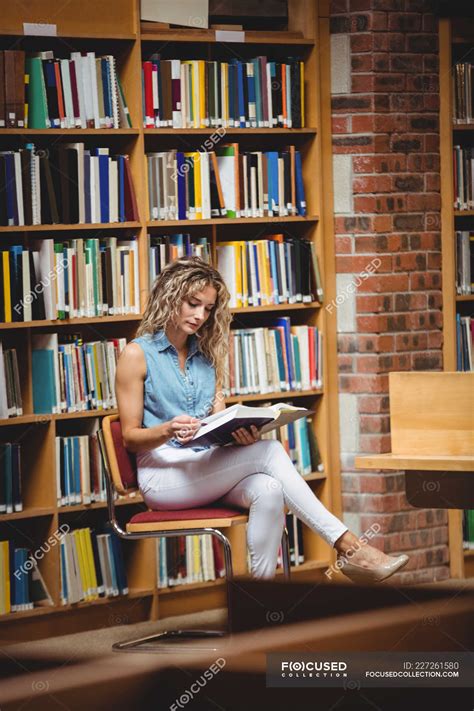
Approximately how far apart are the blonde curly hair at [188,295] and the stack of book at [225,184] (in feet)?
2.08

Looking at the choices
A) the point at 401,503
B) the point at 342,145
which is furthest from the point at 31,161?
the point at 401,503

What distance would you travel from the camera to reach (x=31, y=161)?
3.60m

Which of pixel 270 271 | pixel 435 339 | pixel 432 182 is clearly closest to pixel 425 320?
pixel 435 339

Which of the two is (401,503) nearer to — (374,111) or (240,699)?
(374,111)

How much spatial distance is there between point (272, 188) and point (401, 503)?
4.46ft

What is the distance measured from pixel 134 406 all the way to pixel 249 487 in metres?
0.43

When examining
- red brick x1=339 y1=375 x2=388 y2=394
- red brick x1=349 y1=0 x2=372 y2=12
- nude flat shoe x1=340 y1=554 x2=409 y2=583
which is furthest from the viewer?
red brick x1=339 y1=375 x2=388 y2=394

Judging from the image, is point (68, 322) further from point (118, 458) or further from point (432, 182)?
point (432, 182)

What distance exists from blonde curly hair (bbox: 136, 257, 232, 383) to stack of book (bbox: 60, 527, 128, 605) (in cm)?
86

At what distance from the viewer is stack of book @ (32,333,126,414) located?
12.1 ft

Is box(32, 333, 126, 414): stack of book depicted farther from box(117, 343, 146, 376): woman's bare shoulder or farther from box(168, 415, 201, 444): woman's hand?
box(168, 415, 201, 444): woman's hand

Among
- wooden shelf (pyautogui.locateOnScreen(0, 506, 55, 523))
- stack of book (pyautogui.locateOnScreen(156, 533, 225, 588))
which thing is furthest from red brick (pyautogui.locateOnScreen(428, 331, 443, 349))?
wooden shelf (pyautogui.locateOnScreen(0, 506, 55, 523))

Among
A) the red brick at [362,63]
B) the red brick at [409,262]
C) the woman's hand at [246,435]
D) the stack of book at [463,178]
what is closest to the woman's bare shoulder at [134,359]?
the woman's hand at [246,435]

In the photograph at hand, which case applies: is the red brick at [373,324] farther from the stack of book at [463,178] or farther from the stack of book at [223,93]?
the stack of book at [223,93]
